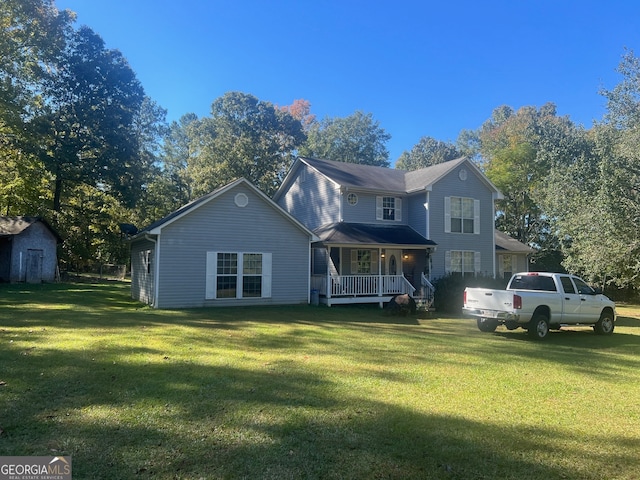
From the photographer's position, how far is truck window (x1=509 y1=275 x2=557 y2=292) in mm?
12031

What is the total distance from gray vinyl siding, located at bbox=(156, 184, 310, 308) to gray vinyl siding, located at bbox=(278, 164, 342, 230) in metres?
3.78

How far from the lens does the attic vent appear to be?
1686cm

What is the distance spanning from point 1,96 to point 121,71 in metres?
11.5

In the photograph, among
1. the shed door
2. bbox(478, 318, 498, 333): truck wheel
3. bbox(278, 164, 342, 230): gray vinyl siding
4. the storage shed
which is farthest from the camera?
the shed door

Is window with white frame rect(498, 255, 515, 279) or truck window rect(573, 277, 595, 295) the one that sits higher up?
window with white frame rect(498, 255, 515, 279)

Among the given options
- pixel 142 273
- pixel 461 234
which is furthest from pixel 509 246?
pixel 142 273

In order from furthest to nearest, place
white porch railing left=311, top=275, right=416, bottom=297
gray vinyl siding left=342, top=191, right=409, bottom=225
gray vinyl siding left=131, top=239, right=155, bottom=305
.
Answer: gray vinyl siding left=342, top=191, right=409, bottom=225 → white porch railing left=311, top=275, right=416, bottom=297 → gray vinyl siding left=131, top=239, right=155, bottom=305

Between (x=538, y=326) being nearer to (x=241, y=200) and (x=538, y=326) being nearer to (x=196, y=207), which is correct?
(x=241, y=200)

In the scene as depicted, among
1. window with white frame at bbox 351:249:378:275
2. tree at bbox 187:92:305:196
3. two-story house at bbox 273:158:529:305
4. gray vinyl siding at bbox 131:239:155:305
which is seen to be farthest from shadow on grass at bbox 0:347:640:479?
tree at bbox 187:92:305:196

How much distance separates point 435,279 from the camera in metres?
21.0

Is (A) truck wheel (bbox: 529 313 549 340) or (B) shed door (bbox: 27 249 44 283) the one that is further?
(B) shed door (bbox: 27 249 44 283)

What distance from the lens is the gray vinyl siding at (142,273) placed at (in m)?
16.7

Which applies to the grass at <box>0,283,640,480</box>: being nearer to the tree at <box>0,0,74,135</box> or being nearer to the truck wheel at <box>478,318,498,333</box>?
the truck wheel at <box>478,318,498,333</box>

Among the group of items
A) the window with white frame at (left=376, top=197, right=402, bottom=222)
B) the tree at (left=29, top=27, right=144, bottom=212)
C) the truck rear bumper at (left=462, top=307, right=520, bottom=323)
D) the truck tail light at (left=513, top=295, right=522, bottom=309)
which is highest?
the tree at (left=29, top=27, right=144, bottom=212)
